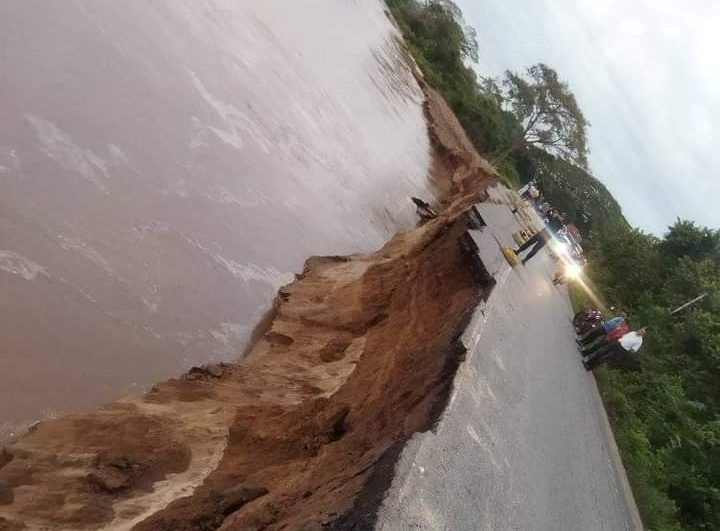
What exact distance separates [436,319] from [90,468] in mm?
4668

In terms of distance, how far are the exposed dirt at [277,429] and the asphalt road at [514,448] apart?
0.70ft

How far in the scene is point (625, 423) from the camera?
539 inches

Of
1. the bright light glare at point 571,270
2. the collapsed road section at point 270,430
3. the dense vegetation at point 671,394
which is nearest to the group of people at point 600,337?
the dense vegetation at point 671,394

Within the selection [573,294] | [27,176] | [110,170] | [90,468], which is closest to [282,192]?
[110,170]

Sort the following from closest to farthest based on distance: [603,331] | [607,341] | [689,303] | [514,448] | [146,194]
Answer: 1. [514,448]
2. [146,194]
3. [607,341]
4. [603,331]
5. [689,303]

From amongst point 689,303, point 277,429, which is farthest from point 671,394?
point 277,429

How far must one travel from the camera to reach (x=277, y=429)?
18.4 feet

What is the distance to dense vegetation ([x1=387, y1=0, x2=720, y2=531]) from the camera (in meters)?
12.7

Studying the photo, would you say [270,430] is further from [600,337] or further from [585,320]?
[585,320]

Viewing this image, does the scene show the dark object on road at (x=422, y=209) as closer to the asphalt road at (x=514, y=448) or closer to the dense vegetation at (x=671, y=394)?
the asphalt road at (x=514, y=448)

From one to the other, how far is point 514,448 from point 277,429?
2402 millimetres

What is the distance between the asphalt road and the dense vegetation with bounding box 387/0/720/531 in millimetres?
2087

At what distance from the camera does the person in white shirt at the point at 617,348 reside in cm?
1290

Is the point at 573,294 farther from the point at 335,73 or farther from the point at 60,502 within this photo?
the point at 60,502
